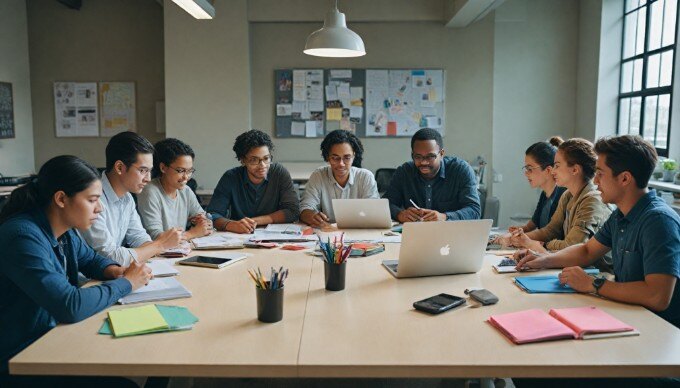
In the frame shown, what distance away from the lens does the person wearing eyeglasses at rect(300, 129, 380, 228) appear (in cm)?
356

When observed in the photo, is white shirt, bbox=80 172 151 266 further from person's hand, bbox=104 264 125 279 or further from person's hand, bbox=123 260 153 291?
person's hand, bbox=123 260 153 291

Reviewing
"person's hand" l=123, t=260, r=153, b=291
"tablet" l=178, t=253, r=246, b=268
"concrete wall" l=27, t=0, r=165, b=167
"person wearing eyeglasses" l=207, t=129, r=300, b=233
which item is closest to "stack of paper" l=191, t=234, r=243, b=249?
"tablet" l=178, t=253, r=246, b=268

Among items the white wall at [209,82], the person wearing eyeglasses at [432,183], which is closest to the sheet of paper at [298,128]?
the white wall at [209,82]

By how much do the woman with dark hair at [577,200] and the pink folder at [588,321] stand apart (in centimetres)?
84

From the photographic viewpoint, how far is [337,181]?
3.70 metres

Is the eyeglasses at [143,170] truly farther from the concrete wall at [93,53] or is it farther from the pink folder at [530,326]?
the concrete wall at [93,53]

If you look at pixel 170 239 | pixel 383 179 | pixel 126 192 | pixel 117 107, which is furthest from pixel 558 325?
pixel 117 107

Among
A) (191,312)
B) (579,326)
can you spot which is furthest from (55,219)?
(579,326)

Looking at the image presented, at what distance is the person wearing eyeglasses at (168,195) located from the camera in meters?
3.00

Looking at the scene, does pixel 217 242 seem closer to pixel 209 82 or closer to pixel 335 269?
pixel 335 269

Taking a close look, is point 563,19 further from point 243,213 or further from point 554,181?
point 243,213

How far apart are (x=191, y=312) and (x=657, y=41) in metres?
5.12

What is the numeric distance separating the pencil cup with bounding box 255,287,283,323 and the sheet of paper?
4625 mm

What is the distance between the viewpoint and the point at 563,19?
6.05m
